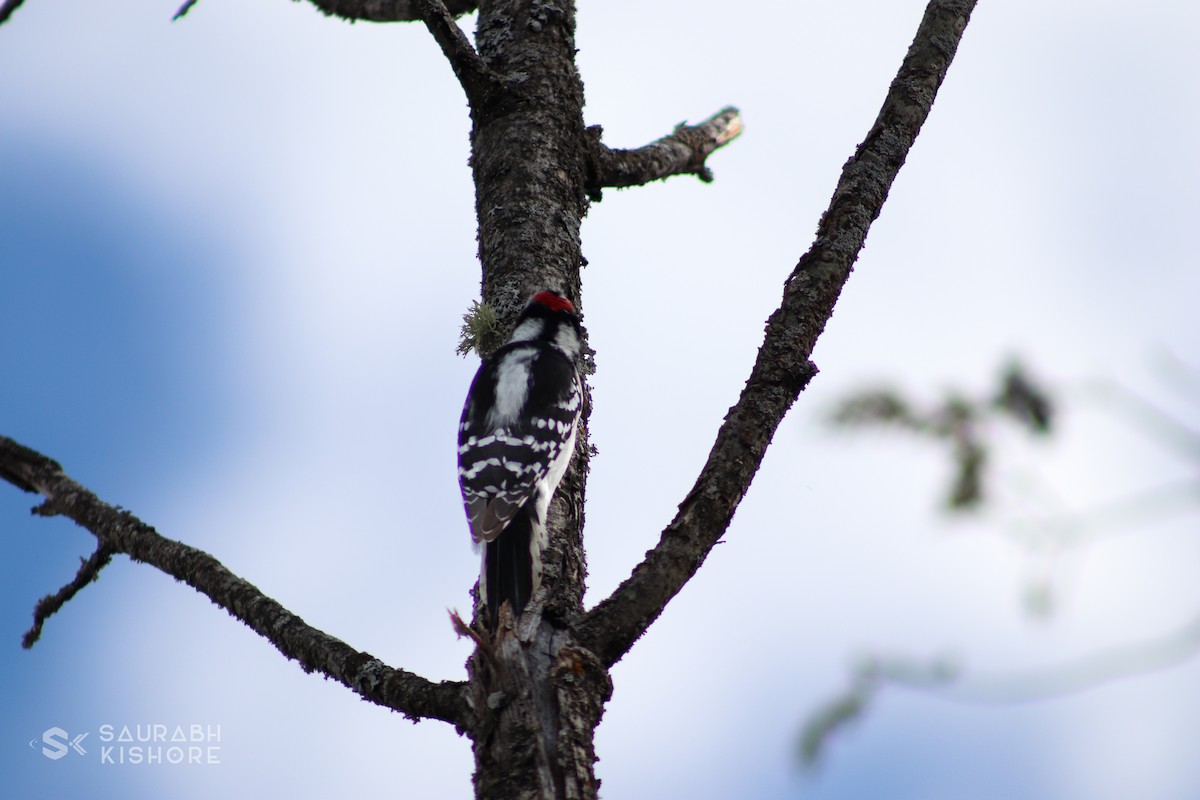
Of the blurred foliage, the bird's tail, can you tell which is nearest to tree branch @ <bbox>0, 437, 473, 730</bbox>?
the bird's tail

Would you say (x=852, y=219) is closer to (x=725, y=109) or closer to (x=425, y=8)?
(x=425, y=8)

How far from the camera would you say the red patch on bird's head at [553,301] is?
364cm

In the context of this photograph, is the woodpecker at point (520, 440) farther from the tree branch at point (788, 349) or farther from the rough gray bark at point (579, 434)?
the tree branch at point (788, 349)

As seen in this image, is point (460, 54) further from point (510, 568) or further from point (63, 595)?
point (63, 595)

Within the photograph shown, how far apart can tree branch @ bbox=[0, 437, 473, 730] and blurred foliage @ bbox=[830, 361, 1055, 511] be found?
3.68 feet

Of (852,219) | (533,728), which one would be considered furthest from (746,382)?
(533,728)

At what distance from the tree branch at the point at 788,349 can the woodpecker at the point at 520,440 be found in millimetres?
339

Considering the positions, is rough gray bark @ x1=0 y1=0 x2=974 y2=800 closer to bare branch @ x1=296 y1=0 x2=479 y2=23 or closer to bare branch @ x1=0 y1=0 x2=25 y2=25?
bare branch @ x1=296 y1=0 x2=479 y2=23

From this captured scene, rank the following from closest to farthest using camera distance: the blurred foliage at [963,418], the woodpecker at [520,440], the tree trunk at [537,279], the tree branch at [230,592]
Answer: the blurred foliage at [963,418]
the tree trunk at [537,279]
the tree branch at [230,592]
the woodpecker at [520,440]

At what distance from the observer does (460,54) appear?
3.94m

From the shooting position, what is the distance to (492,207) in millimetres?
3854

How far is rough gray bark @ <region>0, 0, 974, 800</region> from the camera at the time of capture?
94.7 inches

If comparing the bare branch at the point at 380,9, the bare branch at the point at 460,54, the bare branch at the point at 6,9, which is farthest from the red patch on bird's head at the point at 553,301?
the bare branch at the point at 380,9

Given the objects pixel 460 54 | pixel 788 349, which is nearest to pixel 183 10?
pixel 460 54
